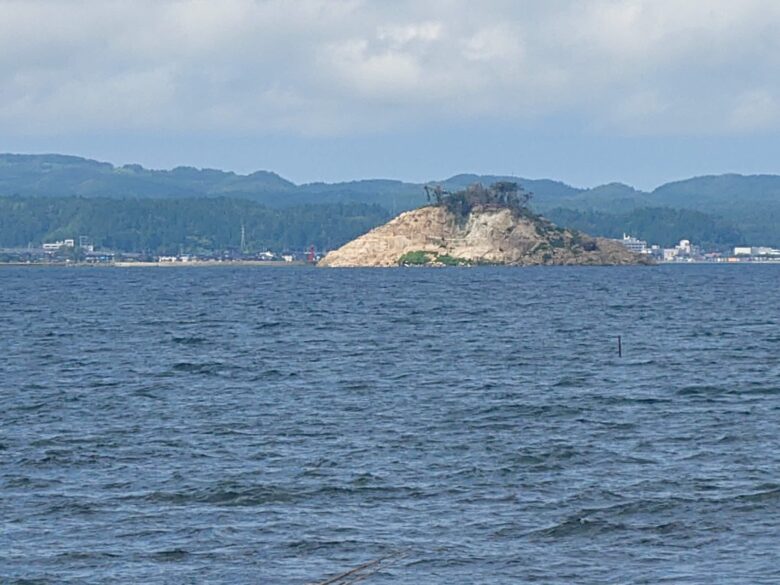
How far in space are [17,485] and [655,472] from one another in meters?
18.9

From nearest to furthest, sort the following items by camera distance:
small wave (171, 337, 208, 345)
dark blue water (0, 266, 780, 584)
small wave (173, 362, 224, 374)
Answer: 1. dark blue water (0, 266, 780, 584)
2. small wave (173, 362, 224, 374)
3. small wave (171, 337, 208, 345)

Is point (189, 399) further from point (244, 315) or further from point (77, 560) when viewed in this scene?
point (244, 315)

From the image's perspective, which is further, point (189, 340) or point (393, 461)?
point (189, 340)

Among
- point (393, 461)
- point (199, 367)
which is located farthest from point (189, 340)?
point (393, 461)

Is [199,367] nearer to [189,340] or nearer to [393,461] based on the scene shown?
[189,340]

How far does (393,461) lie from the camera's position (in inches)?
1724

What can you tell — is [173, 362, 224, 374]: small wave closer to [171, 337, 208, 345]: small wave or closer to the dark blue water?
the dark blue water

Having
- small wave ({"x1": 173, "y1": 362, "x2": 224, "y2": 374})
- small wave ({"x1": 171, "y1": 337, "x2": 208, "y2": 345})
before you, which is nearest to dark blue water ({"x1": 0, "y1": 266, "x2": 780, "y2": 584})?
small wave ({"x1": 173, "y1": 362, "x2": 224, "y2": 374})

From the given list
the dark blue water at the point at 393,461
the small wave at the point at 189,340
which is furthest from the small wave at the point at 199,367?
the small wave at the point at 189,340

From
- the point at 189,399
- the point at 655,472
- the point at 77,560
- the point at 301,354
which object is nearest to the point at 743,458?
the point at 655,472

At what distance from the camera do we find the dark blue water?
3234 cm

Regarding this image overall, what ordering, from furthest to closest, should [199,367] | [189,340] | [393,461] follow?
[189,340]
[199,367]
[393,461]

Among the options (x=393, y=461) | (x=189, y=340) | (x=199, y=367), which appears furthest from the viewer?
(x=189, y=340)

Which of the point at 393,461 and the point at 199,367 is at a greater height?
the point at 199,367
